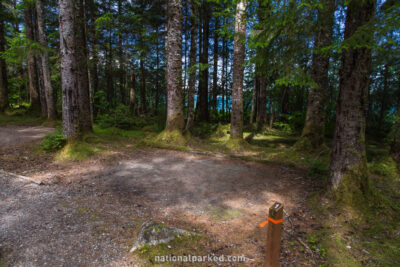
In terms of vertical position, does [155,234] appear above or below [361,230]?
above

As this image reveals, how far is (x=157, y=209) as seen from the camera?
4219mm

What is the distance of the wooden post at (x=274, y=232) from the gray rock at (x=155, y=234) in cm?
140

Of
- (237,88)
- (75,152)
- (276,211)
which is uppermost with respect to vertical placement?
A: (237,88)

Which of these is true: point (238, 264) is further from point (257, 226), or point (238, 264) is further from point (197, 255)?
point (257, 226)

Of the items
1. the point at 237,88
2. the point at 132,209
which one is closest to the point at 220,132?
the point at 237,88

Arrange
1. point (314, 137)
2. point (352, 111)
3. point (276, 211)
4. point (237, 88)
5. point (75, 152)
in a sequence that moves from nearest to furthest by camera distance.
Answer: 1. point (276, 211)
2. point (352, 111)
3. point (75, 152)
4. point (314, 137)
5. point (237, 88)

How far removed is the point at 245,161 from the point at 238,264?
17.1 feet

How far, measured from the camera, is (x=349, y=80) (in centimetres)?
396

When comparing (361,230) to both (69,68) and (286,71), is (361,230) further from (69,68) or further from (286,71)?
(69,68)

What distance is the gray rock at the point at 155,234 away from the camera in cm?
294

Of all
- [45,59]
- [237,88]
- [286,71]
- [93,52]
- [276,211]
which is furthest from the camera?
[45,59]

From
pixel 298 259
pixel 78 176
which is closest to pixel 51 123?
pixel 78 176

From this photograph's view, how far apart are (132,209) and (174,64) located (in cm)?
733

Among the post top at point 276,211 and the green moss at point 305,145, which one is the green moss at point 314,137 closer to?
the green moss at point 305,145
